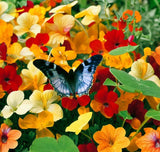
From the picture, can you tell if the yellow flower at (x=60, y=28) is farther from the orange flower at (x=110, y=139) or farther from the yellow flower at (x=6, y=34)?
the orange flower at (x=110, y=139)

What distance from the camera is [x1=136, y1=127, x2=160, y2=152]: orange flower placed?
761 millimetres

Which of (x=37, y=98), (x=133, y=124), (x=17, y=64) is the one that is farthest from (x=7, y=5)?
(x=133, y=124)

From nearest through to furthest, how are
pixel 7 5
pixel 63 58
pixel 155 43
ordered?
pixel 63 58 → pixel 7 5 → pixel 155 43

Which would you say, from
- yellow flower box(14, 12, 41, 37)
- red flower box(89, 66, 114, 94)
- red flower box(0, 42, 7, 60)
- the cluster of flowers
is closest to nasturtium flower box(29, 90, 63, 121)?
the cluster of flowers

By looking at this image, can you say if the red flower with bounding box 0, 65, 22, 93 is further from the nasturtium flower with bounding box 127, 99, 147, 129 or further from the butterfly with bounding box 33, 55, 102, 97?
the nasturtium flower with bounding box 127, 99, 147, 129

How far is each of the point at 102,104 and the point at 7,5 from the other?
574 millimetres

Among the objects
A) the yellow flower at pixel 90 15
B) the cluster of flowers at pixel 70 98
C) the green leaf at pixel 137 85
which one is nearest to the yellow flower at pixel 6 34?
the cluster of flowers at pixel 70 98

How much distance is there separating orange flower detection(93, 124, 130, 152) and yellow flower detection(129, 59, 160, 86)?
0.19 metres

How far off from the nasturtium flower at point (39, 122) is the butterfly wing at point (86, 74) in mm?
101

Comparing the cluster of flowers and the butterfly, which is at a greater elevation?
the butterfly

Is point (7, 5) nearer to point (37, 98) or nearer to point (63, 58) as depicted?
point (63, 58)

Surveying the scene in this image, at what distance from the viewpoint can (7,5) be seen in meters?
1.21

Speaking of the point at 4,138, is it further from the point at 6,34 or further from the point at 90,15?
the point at 90,15

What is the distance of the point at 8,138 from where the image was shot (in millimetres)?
790
